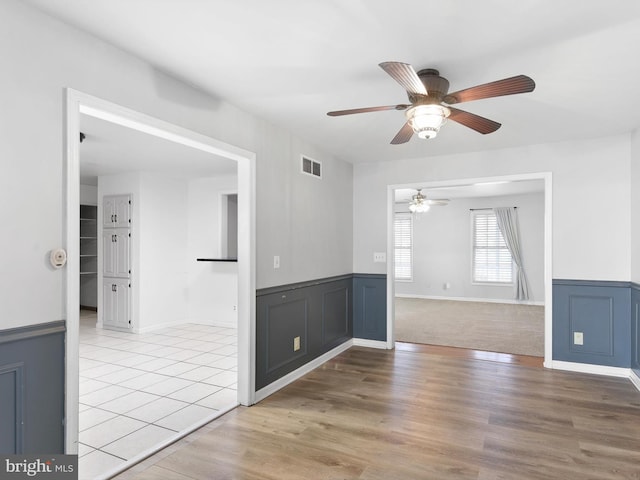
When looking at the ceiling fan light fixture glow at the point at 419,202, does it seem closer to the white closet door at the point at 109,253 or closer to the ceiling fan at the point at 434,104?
the ceiling fan at the point at 434,104

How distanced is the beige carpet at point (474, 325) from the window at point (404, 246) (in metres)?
1.26

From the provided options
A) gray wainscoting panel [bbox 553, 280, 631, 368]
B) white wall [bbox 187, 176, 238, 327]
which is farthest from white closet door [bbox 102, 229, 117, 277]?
gray wainscoting panel [bbox 553, 280, 631, 368]

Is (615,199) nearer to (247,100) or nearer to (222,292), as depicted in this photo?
(247,100)

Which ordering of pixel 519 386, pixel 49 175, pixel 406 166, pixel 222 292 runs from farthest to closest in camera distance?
pixel 222 292, pixel 406 166, pixel 519 386, pixel 49 175

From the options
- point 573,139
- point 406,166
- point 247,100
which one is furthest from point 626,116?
point 247,100

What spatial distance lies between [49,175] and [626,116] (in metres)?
4.41

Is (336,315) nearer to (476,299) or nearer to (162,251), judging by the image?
(162,251)

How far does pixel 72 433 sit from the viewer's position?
1998 millimetres

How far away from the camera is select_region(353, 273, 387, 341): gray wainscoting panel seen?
17.3ft

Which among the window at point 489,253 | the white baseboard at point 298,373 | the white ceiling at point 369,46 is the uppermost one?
the white ceiling at point 369,46

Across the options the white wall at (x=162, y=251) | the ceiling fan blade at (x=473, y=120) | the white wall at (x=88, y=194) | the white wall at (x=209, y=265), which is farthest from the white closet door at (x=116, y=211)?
the ceiling fan blade at (x=473, y=120)

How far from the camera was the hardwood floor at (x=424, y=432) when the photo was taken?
7.86 feet

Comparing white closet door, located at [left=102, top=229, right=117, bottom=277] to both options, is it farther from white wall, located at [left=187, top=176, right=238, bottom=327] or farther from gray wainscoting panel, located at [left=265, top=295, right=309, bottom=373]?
gray wainscoting panel, located at [left=265, top=295, right=309, bottom=373]

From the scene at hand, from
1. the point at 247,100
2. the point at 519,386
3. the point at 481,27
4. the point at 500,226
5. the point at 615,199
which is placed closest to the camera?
the point at 481,27
